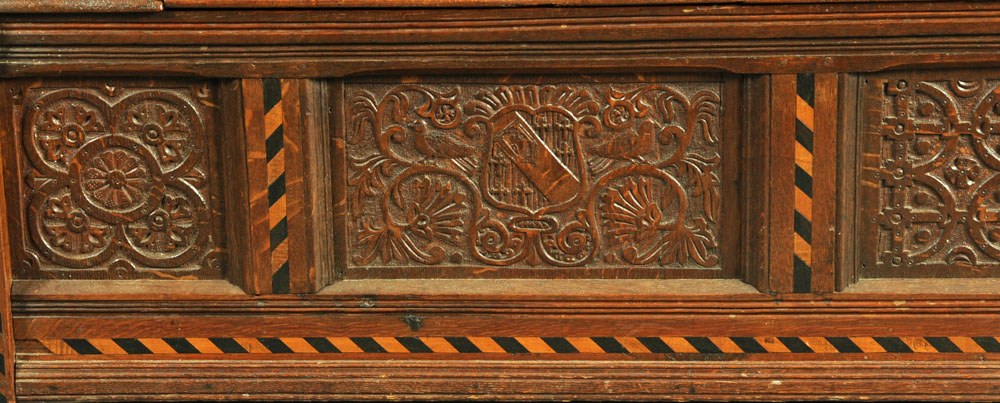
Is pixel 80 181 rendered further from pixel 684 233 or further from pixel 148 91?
pixel 684 233

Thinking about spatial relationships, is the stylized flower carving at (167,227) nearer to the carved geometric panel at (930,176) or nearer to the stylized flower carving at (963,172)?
the carved geometric panel at (930,176)

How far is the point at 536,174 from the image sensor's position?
243 centimetres

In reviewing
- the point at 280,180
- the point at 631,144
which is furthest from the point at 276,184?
the point at 631,144

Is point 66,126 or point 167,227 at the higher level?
point 66,126

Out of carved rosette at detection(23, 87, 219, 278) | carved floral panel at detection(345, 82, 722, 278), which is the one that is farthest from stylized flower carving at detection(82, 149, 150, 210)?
carved floral panel at detection(345, 82, 722, 278)

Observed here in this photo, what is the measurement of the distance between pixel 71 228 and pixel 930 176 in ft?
7.53

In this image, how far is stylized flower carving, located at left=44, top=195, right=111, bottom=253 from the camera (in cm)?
246

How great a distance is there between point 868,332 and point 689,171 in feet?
2.10

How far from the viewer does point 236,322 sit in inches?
97.4

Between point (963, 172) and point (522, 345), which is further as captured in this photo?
point (522, 345)

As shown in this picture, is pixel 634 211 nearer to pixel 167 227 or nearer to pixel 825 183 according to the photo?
pixel 825 183

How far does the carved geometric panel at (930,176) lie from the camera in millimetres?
2328

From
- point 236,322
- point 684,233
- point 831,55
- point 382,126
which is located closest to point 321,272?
point 236,322

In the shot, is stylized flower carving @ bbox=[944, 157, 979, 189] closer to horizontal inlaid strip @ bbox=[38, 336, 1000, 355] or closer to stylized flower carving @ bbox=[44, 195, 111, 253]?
horizontal inlaid strip @ bbox=[38, 336, 1000, 355]
